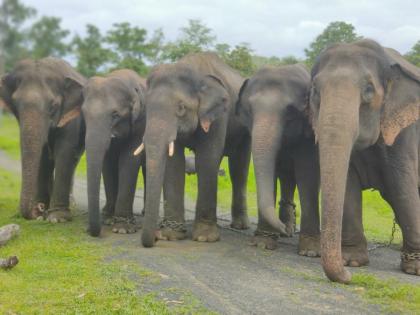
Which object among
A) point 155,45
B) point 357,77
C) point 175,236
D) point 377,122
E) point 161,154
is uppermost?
point 155,45

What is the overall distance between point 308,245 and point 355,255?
75 centimetres

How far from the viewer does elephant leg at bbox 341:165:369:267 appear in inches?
257

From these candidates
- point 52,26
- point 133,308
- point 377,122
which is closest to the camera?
point 133,308

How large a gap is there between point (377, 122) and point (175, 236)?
10.5 ft

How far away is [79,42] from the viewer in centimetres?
5075

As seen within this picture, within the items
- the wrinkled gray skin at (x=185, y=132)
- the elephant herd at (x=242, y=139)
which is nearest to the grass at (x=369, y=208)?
the elephant herd at (x=242, y=139)

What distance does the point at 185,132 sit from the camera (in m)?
7.46

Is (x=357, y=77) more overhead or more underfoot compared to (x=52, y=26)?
more underfoot

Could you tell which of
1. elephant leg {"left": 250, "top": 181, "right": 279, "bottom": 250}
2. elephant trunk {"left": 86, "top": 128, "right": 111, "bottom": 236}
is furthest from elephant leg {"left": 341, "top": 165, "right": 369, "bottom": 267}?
elephant trunk {"left": 86, "top": 128, "right": 111, "bottom": 236}

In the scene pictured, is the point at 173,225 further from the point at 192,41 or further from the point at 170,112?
the point at 192,41

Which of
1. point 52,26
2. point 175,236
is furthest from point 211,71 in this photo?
point 52,26

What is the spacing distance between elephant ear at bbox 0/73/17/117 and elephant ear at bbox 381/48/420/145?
5.65m

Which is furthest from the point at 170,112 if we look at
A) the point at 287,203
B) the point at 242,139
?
the point at 287,203

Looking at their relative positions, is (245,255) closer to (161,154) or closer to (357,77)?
(161,154)
